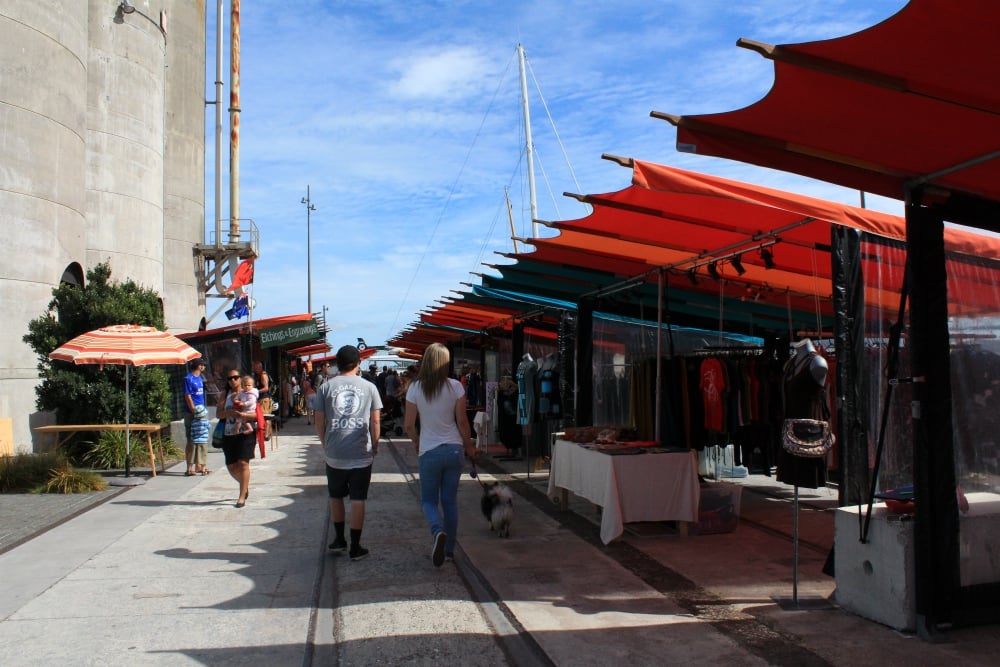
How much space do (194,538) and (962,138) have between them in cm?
736

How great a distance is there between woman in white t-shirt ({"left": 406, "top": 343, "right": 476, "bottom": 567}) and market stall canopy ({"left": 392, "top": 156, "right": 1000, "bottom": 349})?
5.85 ft

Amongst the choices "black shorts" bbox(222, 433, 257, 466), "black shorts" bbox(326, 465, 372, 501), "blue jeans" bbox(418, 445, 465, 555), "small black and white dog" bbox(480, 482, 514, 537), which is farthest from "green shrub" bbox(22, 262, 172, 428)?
"blue jeans" bbox(418, 445, 465, 555)

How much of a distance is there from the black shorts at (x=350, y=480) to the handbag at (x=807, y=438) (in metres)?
3.51

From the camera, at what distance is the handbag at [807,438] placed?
219 inches

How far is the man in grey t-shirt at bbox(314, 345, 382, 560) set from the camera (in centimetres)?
711

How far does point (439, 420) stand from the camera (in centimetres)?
692

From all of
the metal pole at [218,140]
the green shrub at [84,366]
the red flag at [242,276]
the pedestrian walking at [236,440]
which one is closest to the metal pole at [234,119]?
the metal pole at [218,140]

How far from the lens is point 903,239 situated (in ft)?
18.9

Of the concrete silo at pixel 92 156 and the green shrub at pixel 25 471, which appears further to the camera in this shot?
the concrete silo at pixel 92 156

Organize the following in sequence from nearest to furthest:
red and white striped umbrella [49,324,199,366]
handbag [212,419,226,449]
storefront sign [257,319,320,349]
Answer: handbag [212,419,226,449]
red and white striped umbrella [49,324,199,366]
storefront sign [257,319,320,349]

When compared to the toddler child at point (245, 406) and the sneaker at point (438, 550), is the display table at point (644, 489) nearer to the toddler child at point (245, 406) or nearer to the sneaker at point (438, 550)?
the sneaker at point (438, 550)

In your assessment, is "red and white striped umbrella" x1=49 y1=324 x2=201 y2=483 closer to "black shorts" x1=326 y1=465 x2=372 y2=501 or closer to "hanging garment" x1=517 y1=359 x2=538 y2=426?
"hanging garment" x1=517 y1=359 x2=538 y2=426

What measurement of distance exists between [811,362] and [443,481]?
122 inches

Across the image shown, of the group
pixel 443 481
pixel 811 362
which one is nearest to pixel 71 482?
pixel 443 481
